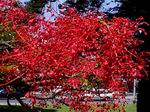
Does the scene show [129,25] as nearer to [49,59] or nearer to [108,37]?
[108,37]

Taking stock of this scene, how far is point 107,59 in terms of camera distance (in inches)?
278

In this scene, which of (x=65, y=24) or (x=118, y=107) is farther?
(x=65, y=24)

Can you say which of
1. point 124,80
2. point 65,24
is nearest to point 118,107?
point 124,80

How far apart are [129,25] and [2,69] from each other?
2.31 m

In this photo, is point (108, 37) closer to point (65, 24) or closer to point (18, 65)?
point (65, 24)

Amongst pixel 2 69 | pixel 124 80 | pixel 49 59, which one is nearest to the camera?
pixel 49 59

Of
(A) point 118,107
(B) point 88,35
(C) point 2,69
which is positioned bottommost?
(A) point 118,107

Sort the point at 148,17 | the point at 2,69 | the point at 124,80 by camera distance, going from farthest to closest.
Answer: the point at 148,17 < the point at 2,69 < the point at 124,80

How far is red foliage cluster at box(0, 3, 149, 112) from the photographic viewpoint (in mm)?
6938

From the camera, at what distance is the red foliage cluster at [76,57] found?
6.94 metres

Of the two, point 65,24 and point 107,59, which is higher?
point 65,24

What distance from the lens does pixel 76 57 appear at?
6.96 metres

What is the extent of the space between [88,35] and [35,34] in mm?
1072

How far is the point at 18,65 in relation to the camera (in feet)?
24.9
